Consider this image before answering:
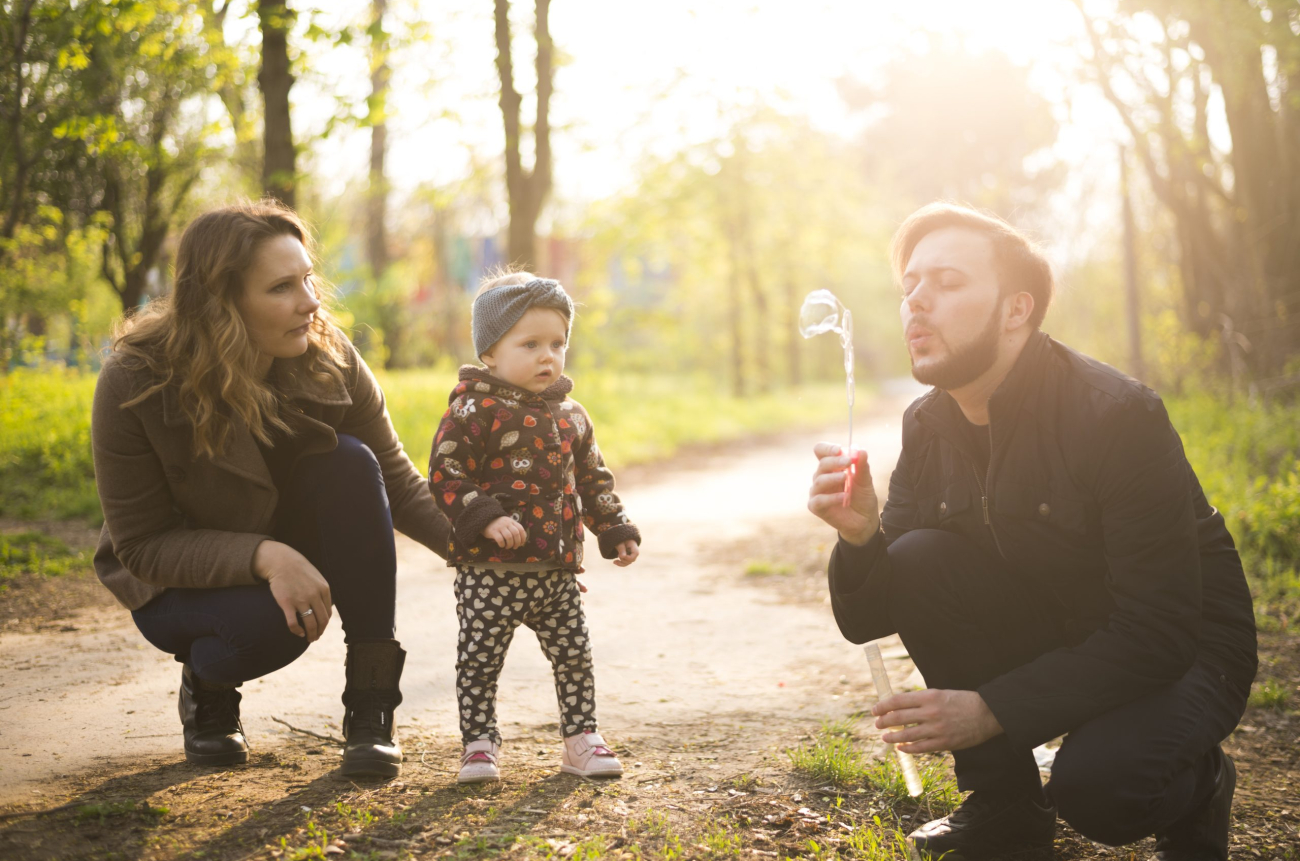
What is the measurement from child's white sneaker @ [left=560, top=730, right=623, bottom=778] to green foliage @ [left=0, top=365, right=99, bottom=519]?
4.49m

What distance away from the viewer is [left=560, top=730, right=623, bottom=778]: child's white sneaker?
2.66m

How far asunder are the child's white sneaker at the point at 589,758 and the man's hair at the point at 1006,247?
148cm

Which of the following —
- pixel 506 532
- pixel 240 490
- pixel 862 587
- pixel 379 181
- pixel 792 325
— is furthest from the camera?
pixel 792 325

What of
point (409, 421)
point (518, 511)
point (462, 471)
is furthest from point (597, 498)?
point (409, 421)

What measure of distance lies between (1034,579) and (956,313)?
63 centimetres

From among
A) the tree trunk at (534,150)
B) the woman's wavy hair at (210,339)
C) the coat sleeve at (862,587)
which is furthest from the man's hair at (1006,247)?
the tree trunk at (534,150)

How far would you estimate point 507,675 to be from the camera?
3.71 m

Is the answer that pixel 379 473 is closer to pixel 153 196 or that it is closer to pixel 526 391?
pixel 526 391

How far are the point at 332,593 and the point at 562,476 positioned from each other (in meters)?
0.66

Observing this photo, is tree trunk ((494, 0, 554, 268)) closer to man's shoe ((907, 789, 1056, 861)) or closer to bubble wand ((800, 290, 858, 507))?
bubble wand ((800, 290, 858, 507))

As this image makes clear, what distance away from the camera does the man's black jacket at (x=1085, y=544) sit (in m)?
2.08

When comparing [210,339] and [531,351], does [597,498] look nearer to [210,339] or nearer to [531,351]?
[531,351]

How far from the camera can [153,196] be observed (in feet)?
40.9

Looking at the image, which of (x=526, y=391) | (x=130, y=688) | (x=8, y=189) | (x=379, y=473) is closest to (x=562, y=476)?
(x=526, y=391)
